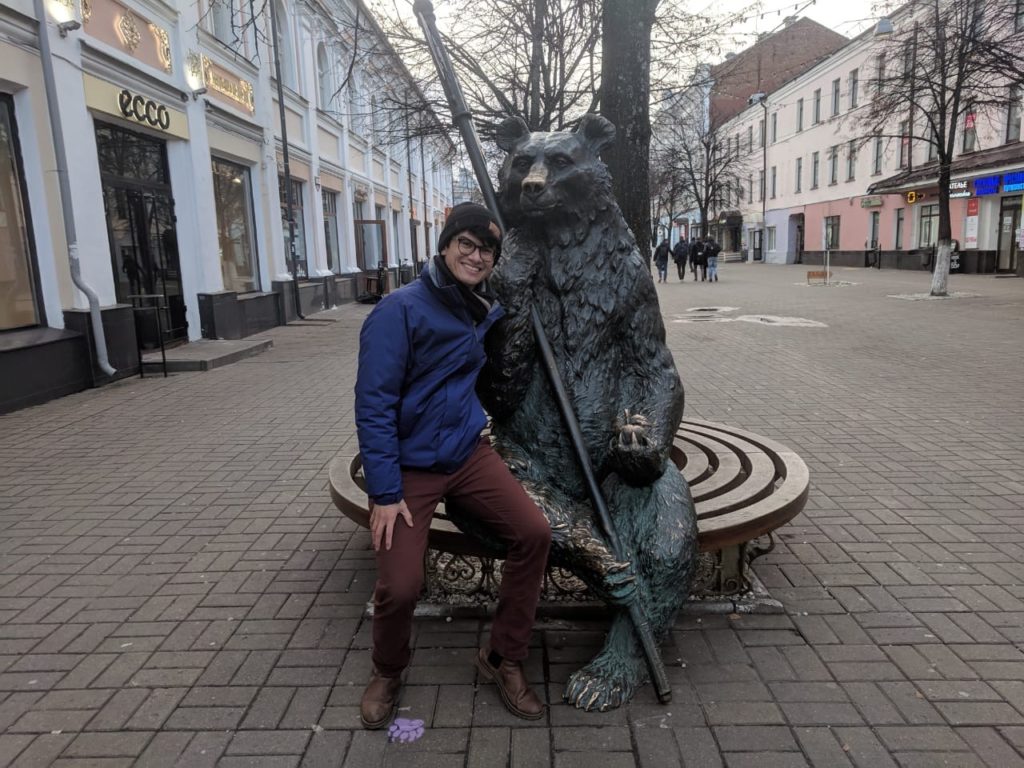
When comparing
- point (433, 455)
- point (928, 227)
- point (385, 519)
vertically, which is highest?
point (928, 227)

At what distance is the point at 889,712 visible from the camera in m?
2.32

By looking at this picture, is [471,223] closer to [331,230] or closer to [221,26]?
[221,26]

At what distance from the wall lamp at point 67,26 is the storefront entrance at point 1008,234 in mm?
25597

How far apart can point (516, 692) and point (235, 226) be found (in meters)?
13.0

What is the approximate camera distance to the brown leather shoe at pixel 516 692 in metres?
2.32

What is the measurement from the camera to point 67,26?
7898 millimetres

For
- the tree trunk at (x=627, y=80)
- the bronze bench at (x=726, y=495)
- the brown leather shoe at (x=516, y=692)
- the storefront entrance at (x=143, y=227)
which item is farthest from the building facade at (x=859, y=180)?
the brown leather shoe at (x=516, y=692)

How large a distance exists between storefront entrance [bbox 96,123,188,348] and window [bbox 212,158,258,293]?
46.4 inches

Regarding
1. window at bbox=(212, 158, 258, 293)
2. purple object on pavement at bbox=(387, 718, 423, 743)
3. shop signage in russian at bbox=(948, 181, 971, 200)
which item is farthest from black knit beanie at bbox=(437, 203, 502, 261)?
shop signage in russian at bbox=(948, 181, 971, 200)

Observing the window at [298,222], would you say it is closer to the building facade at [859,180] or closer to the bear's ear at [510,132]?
the building facade at [859,180]

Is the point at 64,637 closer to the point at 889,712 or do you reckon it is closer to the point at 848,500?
the point at 889,712

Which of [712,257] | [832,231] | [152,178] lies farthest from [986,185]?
[152,178]

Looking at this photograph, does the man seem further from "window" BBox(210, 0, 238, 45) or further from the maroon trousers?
"window" BBox(210, 0, 238, 45)

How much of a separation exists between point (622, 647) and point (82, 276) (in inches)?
323
